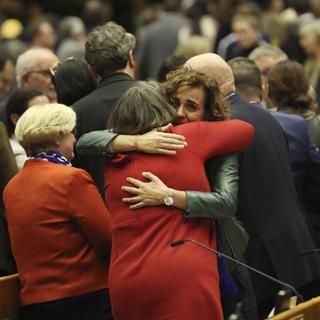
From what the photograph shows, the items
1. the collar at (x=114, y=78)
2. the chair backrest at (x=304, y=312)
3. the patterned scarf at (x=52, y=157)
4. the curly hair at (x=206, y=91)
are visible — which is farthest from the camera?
the collar at (x=114, y=78)

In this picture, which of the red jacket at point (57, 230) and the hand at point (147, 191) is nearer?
the hand at point (147, 191)

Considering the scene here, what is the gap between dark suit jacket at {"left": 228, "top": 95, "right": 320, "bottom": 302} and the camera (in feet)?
17.9

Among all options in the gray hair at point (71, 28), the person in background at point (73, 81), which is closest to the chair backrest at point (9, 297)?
the person in background at point (73, 81)

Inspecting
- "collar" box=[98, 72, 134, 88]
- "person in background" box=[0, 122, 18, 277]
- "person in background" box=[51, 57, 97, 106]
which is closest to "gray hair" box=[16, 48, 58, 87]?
"person in background" box=[51, 57, 97, 106]

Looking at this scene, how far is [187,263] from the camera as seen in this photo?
4.59 m

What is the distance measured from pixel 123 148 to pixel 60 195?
0.49 metres

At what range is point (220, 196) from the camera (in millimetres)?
4695

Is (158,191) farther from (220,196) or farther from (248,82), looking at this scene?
(248,82)

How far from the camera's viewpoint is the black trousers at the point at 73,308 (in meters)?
5.11

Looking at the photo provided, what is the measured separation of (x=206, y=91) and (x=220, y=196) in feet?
1.71

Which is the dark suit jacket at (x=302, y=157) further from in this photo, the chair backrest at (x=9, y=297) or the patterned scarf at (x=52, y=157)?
the chair backrest at (x=9, y=297)

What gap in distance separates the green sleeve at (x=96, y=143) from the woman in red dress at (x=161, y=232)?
7 centimetres

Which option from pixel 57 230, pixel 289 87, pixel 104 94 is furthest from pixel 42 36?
pixel 57 230

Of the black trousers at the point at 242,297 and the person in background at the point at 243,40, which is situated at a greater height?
the black trousers at the point at 242,297
